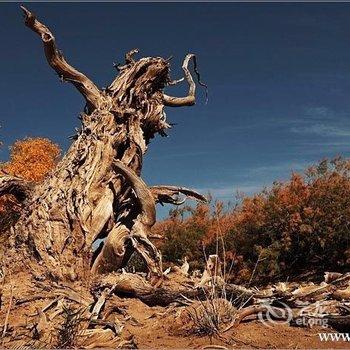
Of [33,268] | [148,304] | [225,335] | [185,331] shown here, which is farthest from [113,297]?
[225,335]

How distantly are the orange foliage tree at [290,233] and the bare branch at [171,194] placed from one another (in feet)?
17.1

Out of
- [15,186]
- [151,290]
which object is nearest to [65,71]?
[15,186]

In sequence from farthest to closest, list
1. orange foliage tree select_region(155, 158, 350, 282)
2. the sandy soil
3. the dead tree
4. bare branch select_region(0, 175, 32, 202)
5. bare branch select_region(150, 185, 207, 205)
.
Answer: orange foliage tree select_region(155, 158, 350, 282)
bare branch select_region(150, 185, 207, 205)
bare branch select_region(0, 175, 32, 202)
the dead tree
the sandy soil

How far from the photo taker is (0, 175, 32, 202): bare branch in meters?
8.98

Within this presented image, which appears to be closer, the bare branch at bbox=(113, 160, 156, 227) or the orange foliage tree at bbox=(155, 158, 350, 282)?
the bare branch at bbox=(113, 160, 156, 227)

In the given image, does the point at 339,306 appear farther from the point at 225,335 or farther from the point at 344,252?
the point at 344,252

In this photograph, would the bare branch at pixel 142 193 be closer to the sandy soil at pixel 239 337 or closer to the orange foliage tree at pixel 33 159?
the sandy soil at pixel 239 337

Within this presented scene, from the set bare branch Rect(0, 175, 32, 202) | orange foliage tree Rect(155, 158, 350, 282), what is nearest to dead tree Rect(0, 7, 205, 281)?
bare branch Rect(0, 175, 32, 202)

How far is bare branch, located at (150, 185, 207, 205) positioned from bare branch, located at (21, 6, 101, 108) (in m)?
2.22

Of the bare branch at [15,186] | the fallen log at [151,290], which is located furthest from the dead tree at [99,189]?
the fallen log at [151,290]

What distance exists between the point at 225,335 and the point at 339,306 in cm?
168

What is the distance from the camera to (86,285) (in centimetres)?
803

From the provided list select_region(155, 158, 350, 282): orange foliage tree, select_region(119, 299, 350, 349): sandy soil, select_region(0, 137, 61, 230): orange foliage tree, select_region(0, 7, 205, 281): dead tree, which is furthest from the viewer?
select_region(0, 137, 61, 230): orange foliage tree

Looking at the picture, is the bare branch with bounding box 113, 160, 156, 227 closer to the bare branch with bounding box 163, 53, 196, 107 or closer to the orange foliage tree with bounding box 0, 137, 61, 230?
the bare branch with bounding box 163, 53, 196, 107
